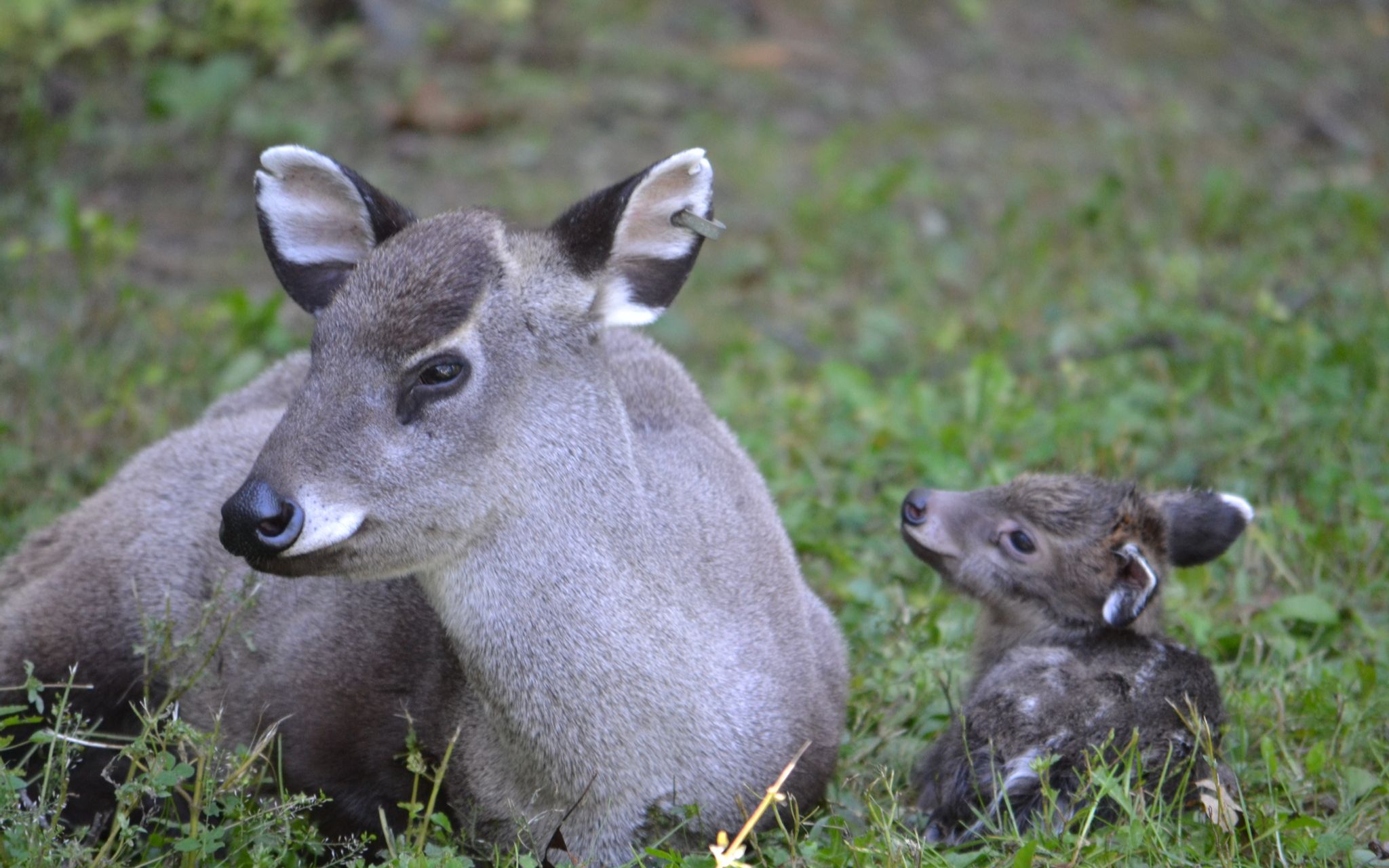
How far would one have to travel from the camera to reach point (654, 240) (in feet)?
13.9

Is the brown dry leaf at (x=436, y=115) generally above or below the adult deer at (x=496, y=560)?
below

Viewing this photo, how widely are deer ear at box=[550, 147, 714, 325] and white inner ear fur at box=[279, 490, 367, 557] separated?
35.4 inches

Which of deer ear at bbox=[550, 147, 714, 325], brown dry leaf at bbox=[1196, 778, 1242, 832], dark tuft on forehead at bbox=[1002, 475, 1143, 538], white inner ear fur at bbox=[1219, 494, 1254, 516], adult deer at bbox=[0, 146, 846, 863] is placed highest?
deer ear at bbox=[550, 147, 714, 325]

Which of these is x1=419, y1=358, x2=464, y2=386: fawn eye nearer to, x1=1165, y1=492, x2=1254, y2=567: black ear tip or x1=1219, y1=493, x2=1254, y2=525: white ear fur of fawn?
x1=1165, y1=492, x2=1254, y2=567: black ear tip

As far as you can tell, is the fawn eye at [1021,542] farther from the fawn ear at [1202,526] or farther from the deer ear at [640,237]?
the deer ear at [640,237]

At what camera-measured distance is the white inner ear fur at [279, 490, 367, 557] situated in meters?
3.64

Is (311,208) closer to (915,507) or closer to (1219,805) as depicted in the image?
(915,507)

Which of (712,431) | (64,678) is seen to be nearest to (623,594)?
(712,431)

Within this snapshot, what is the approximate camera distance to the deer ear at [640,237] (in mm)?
4055

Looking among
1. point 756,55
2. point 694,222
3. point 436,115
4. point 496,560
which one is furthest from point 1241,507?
point 756,55

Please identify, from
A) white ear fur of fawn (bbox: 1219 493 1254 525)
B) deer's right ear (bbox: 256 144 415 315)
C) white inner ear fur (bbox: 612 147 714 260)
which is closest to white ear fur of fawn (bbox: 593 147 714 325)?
white inner ear fur (bbox: 612 147 714 260)

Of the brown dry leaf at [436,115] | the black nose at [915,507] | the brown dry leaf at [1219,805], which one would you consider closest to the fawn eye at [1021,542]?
the black nose at [915,507]

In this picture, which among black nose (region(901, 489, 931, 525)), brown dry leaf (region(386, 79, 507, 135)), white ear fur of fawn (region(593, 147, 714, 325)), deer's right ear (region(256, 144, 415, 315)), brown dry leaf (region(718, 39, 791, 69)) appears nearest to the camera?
white ear fur of fawn (region(593, 147, 714, 325))

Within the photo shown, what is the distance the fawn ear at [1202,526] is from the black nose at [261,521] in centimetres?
295
